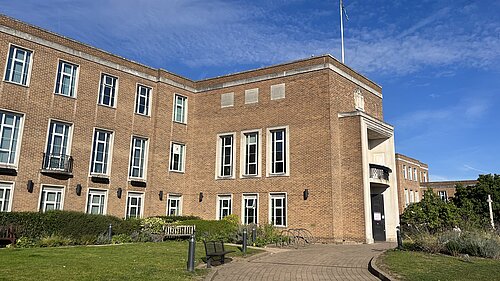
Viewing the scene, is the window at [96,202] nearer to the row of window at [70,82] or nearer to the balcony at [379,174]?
the row of window at [70,82]

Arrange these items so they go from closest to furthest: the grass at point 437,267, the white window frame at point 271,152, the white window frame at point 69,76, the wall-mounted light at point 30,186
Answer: the grass at point 437,267 → the wall-mounted light at point 30,186 → the white window frame at point 69,76 → the white window frame at point 271,152

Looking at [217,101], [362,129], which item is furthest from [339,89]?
[217,101]

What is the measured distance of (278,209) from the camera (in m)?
23.4

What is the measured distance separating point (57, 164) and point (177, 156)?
7.75 metres

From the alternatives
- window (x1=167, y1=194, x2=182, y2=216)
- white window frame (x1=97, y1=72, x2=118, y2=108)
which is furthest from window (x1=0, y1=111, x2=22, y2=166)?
window (x1=167, y1=194, x2=182, y2=216)

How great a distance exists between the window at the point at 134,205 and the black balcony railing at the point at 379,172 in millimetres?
13386

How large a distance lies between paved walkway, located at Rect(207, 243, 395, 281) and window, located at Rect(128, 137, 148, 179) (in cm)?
1174

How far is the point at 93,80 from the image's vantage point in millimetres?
22391

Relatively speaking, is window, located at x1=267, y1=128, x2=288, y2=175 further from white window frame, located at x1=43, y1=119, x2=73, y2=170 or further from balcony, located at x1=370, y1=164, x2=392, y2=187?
white window frame, located at x1=43, y1=119, x2=73, y2=170

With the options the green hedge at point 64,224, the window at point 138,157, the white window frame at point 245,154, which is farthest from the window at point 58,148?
the white window frame at point 245,154

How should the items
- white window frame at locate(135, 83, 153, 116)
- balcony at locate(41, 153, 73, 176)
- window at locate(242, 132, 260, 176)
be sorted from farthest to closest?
1. window at locate(242, 132, 260, 176)
2. white window frame at locate(135, 83, 153, 116)
3. balcony at locate(41, 153, 73, 176)

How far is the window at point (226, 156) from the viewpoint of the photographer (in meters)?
25.7

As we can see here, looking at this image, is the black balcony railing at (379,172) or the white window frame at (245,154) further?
the white window frame at (245,154)

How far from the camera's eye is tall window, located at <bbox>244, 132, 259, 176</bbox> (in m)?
24.8
